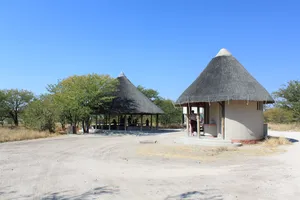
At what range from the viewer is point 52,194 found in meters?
5.79

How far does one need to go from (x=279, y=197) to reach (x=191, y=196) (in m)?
1.92

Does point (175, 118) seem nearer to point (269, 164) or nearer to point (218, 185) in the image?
point (269, 164)

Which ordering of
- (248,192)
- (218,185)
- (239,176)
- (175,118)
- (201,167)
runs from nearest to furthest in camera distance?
(248,192), (218,185), (239,176), (201,167), (175,118)

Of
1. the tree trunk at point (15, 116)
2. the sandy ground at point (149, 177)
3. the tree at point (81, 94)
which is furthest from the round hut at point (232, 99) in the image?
the tree trunk at point (15, 116)

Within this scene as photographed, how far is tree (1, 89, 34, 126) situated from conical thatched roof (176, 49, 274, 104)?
27934 millimetres

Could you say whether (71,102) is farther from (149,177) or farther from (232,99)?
(149,177)

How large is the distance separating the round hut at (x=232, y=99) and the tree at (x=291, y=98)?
2258cm

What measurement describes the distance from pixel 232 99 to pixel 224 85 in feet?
4.58

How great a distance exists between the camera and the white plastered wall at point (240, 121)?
1619cm

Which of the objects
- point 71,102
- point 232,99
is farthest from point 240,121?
point 71,102

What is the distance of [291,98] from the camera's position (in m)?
37.2

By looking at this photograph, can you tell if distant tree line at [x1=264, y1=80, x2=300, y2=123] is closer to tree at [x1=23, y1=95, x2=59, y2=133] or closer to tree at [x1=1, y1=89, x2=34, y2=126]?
tree at [x1=23, y1=95, x2=59, y2=133]

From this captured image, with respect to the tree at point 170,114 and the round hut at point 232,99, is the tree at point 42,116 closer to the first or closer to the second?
the round hut at point 232,99

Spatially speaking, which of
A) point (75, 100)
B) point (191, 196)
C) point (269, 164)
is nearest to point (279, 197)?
point (191, 196)
